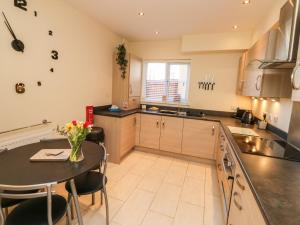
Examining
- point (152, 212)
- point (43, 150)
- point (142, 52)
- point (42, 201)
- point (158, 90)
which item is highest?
point (142, 52)

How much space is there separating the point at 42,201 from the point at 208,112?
315 cm

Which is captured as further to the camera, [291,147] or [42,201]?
[291,147]

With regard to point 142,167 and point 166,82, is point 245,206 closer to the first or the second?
point 142,167

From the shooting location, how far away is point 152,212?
185cm

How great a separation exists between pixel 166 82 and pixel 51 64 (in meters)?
2.40

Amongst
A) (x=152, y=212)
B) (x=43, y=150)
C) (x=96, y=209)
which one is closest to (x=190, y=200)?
(x=152, y=212)

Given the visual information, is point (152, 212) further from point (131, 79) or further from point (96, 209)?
point (131, 79)

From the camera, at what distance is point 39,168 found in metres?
1.24

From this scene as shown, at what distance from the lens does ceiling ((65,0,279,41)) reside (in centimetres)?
220

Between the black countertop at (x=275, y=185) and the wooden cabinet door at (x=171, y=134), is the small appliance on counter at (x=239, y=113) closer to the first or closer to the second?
the wooden cabinet door at (x=171, y=134)

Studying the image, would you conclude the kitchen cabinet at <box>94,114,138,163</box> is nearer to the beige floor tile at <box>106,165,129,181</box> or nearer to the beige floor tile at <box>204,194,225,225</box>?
the beige floor tile at <box>106,165,129,181</box>

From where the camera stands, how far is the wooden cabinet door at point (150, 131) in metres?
3.37

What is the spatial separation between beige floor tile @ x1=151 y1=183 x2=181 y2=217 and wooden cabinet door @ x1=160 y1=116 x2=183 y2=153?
1.00 m

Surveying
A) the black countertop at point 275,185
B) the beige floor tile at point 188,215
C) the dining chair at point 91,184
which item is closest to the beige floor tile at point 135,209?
the dining chair at point 91,184
